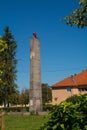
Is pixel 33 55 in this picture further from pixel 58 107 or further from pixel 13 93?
pixel 58 107

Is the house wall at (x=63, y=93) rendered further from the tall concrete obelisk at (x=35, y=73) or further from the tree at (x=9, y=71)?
the tall concrete obelisk at (x=35, y=73)

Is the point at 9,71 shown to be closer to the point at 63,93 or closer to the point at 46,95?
the point at 63,93

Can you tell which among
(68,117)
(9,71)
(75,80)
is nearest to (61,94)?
(75,80)

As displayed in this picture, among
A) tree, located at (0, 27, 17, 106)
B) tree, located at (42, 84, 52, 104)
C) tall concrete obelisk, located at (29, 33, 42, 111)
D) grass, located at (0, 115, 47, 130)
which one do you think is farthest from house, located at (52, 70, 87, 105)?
tree, located at (42, 84, 52, 104)

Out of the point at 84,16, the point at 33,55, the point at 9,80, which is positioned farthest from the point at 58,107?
the point at 9,80

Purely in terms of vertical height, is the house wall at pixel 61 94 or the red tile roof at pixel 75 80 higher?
the red tile roof at pixel 75 80

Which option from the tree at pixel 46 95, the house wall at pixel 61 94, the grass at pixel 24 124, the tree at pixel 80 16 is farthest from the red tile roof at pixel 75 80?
the tree at pixel 80 16

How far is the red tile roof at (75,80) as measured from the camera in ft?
268

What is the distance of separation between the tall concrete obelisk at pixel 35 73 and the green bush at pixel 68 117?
46.2 m

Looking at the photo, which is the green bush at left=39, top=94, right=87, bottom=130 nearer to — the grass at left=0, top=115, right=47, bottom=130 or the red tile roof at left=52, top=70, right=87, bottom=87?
the grass at left=0, top=115, right=47, bottom=130

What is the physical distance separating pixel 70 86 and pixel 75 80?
7.39 ft

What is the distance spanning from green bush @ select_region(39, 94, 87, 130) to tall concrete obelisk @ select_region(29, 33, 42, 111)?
46.2 meters

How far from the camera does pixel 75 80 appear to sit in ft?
274

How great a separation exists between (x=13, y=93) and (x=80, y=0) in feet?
263
